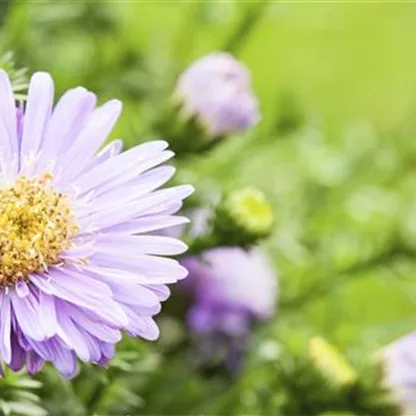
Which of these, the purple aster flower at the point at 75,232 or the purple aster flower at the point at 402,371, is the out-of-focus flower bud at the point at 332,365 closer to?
the purple aster flower at the point at 402,371

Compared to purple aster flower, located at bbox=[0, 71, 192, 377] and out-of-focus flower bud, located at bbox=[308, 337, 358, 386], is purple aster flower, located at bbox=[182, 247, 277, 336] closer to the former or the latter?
out-of-focus flower bud, located at bbox=[308, 337, 358, 386]

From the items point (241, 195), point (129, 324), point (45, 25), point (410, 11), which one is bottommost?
point (129, 324)

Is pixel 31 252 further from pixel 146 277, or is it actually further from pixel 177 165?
pixel 177 165

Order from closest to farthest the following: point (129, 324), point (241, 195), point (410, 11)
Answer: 1. point (129, 324)
2. point (241, 195)
3. point (410, 11)

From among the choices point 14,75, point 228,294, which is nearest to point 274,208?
point 228,294

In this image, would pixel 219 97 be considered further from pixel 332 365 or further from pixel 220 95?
pixel 332 365

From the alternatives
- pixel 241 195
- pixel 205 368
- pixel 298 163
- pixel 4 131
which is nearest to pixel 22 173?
pixel 4 131

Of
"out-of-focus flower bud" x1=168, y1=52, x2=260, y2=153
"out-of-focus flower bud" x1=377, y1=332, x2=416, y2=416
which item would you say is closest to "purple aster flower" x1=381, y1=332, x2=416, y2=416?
"out-of-focus flower bud" x1=377, y1=332, x2=416, y2=416

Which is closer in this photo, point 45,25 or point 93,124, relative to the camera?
point 93,124
